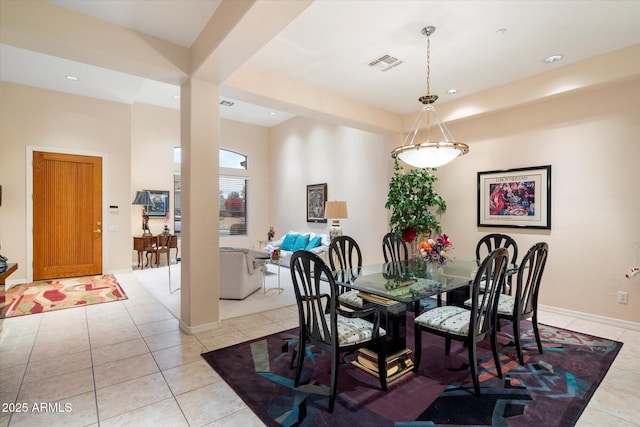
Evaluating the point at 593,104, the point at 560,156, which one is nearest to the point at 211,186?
the point at 560,156

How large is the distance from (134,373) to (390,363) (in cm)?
204

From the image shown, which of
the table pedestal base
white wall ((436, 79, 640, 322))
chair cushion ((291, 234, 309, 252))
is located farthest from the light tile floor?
chair cushion ((291, 234, 309, 252))

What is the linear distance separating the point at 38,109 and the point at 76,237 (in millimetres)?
2358

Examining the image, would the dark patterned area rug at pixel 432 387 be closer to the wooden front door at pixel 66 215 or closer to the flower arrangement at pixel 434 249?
the flower arrangement at pixel 434 249

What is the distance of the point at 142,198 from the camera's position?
7016 mm

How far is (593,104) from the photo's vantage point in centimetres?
387

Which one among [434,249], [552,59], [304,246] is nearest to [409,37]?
[552,59]

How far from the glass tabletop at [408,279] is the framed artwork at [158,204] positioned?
19.2ft

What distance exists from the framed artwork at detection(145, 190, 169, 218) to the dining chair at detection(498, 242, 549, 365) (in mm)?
7075

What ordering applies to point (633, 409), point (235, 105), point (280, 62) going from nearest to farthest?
point (633, 409)
point (280, 62)
point (235, 105)

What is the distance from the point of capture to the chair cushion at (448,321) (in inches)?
96.9

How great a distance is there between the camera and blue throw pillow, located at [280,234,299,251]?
7.54 meters

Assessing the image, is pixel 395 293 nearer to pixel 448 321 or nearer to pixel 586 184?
pixel 448 321

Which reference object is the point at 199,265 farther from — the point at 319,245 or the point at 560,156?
the point at 560,156
